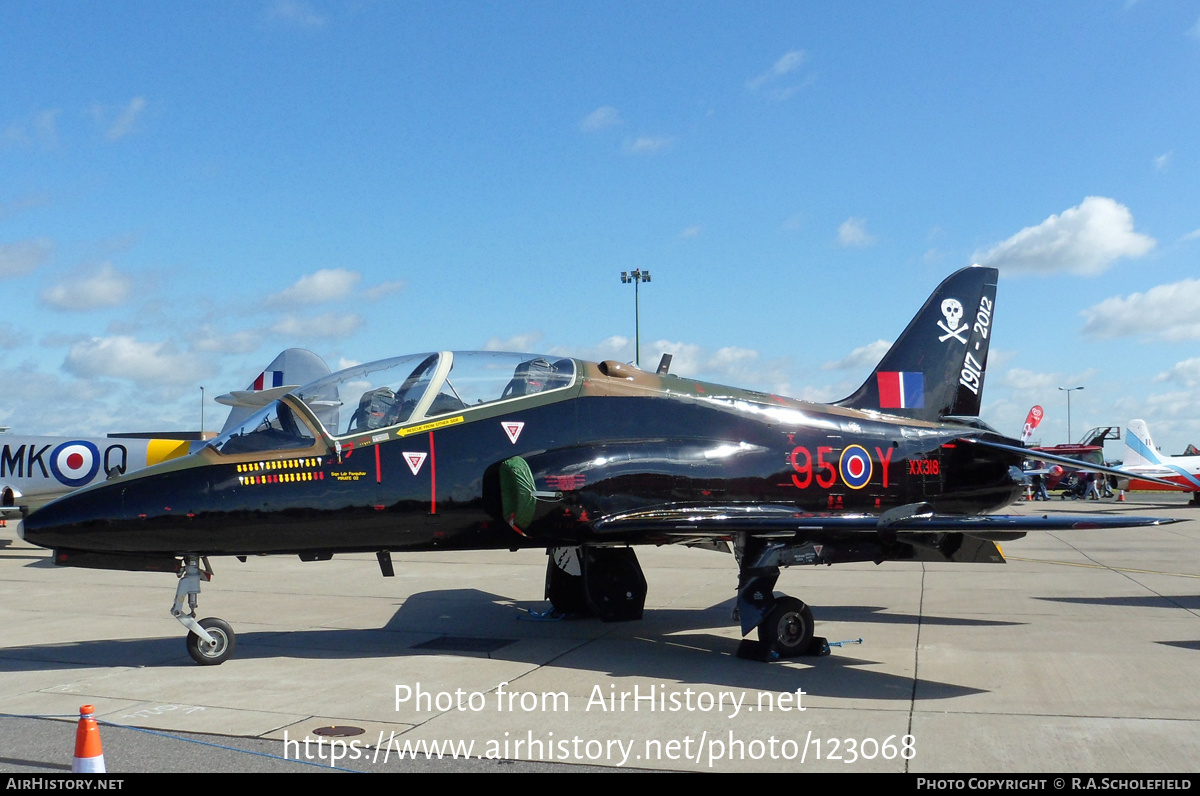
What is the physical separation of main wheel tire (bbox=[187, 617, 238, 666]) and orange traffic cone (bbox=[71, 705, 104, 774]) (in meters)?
4.27

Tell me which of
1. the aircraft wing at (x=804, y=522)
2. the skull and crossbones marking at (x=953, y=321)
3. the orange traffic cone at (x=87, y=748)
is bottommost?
the orange traffic cone at (x=87, y=748)

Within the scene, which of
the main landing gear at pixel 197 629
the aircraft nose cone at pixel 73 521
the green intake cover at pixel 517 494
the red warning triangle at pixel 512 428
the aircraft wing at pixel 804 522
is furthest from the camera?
the red warning triangle at pixel 512 428

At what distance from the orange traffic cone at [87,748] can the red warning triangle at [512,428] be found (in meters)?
4.99

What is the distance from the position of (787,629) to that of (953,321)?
239 inches

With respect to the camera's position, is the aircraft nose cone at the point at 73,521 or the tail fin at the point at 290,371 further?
the tail fin at the point at 290,371

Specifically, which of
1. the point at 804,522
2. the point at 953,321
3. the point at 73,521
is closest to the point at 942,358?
the point at 953,321

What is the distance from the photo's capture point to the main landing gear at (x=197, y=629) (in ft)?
27.4

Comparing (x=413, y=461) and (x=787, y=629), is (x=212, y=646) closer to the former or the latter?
(x=413, y=461)

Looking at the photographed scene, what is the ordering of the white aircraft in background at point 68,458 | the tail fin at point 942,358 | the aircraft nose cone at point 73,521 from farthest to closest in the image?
the white aircraft in background at point 68,458
the tail fin at point 942,358
the aircraft nose cone at point 73,521

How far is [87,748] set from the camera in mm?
4332

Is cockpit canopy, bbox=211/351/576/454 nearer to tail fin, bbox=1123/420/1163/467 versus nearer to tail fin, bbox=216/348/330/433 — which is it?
tail fin, bbox=216/348/330/433

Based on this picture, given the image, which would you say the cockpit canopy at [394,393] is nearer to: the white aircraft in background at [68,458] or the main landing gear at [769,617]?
the main landing gear at [769,617]

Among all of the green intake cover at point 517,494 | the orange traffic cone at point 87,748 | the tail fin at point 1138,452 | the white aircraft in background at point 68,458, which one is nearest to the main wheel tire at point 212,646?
the green intake cover at point 517,494
